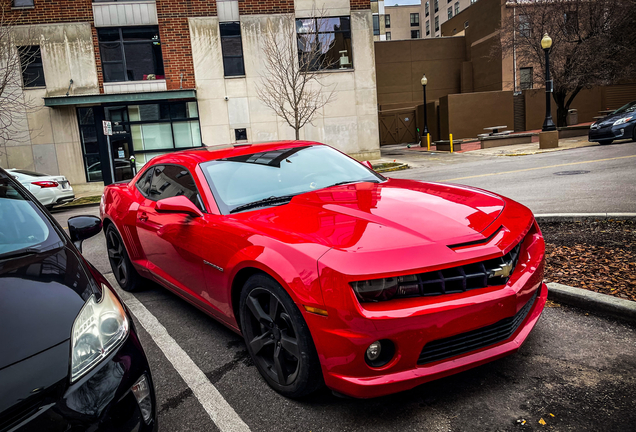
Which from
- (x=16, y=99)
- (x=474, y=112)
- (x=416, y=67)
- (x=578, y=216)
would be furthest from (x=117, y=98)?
(x=416, y=67)

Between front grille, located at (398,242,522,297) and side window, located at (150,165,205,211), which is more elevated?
side window, located at (150,165,205,211)

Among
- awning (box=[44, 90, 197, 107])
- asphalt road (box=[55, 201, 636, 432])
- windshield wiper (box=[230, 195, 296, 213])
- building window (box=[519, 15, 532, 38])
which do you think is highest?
building window (box=[519, 15, 532, 38])

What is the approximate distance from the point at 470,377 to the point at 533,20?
99.3ft

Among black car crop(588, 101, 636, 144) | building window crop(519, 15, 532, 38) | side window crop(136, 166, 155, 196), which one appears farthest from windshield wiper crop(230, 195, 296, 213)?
building window crop(519, 15, 532, 38)

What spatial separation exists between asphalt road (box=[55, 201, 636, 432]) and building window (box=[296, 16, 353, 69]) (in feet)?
64.2

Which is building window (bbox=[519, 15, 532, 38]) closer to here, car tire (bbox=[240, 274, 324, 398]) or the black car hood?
car tire (bbox=[240, 274, 324, 398])

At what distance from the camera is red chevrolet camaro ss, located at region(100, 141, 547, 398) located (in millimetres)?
2312

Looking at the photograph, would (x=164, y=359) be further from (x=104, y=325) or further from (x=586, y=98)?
(x=586, y=98)

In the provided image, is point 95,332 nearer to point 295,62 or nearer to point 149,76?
point 295,62

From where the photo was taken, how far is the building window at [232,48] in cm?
2141

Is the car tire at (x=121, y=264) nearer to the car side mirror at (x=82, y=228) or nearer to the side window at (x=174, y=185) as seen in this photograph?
the side window at (x=174, y=185)

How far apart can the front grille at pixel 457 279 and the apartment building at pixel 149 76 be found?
797 inches

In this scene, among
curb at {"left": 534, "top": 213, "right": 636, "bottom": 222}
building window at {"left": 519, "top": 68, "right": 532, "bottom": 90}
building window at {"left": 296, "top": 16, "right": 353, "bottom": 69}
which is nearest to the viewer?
curb at {"left": 534, "top": 213, "right": 636, "bottom": 222}

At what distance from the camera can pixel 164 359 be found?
348 cm
